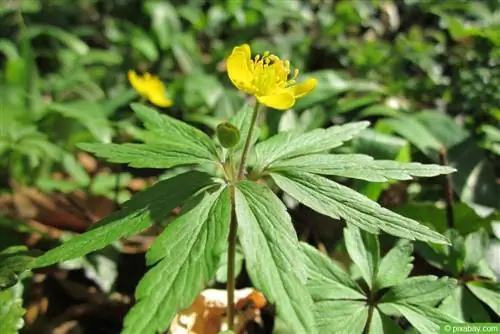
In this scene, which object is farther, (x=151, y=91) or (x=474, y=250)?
(x=151, y=91)

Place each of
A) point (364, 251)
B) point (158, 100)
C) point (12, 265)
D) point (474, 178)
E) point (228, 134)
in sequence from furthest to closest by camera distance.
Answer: point (158, 100) → point (474, 178) → point (364, 251) → point (12, 265) → point (228, 134)

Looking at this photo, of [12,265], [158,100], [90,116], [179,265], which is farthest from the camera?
[158,100]

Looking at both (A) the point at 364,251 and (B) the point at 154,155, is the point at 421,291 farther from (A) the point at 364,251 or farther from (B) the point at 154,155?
(B) the point at 154,155

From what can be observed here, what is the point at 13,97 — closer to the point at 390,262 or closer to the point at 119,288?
the point at 119,288

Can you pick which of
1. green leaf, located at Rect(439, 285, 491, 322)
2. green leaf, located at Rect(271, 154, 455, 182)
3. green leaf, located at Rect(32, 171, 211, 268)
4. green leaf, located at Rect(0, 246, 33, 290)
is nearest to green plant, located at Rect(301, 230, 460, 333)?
green leaf, located at Rect(439, 285, 491, 322)

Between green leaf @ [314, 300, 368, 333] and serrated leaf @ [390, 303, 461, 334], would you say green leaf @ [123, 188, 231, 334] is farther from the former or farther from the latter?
serrated leaf @ [390, 303, 461, 334]

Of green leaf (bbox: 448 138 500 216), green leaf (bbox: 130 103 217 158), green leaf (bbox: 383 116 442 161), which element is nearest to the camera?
green leaf (bbox: 130 103 217 158)

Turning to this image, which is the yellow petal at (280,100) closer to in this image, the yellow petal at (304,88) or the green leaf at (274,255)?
the yellow petal at (304,88)

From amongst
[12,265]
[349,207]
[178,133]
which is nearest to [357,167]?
[349,207]
